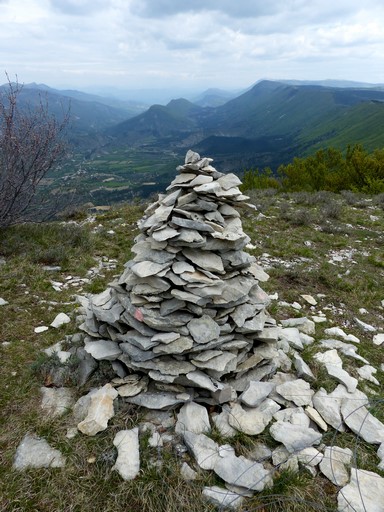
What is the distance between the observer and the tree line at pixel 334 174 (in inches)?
1167

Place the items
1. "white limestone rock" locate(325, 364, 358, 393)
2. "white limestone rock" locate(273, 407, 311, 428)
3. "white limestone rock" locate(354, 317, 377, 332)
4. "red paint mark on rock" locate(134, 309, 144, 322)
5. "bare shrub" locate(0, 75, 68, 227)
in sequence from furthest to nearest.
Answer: "bare shrub" locate(0, 75, 68, 227), "white limestone rock" locate(354, 317, 377, 332), "white limestone rock" locate(325, 364, 358, 393), "red paint mark on rock" locate(134, 309, 144, 322), "white limestone rock" locate(273, 407, 311, 428)

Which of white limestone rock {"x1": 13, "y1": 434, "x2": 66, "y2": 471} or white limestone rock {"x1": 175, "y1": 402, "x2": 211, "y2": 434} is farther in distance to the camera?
white limestone rock {"x1": 175, "y1": 402, "x2": 211, "y2": 434}

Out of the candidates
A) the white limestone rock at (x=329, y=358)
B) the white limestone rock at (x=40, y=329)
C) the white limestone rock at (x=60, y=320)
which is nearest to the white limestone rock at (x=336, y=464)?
the white limestone rock at (x=329, y=358)

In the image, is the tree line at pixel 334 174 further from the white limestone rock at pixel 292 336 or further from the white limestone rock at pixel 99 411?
the white limestone rock at pixel 99 411

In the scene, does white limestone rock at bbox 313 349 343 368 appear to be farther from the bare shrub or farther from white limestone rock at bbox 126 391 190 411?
the bare shrub

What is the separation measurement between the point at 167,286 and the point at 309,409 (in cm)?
251

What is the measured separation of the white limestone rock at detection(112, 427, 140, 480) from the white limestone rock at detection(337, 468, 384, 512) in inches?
84.7

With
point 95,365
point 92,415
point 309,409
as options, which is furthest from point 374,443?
point 95,365

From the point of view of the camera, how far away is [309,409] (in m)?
4.39

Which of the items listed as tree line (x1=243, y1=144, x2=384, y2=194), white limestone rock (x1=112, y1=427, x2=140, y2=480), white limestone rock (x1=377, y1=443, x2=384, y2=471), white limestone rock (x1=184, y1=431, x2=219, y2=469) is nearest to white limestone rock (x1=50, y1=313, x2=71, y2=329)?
white limestone rock (x1=112, y1=427, x2=140, y2=480)

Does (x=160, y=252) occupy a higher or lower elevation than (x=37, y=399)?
higher

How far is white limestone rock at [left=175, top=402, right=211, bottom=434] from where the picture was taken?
13.4 feet

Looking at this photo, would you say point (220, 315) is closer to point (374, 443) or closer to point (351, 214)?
point (374, 443)

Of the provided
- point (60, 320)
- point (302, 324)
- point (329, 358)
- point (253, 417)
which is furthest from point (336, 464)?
point (60, 320)
